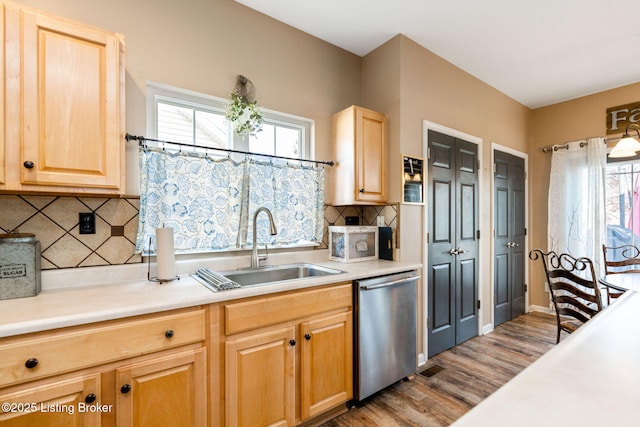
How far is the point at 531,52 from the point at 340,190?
229 cm

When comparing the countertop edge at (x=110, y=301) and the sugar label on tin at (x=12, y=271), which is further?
the sugar label on tin at (x=12, y=271)

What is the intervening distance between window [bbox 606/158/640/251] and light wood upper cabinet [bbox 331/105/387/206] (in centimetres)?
Result: 318

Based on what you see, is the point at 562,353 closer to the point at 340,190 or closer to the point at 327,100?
the point at 340,190

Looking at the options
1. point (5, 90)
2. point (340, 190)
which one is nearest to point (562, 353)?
point (340, 190)

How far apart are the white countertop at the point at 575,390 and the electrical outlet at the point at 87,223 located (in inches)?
77.2

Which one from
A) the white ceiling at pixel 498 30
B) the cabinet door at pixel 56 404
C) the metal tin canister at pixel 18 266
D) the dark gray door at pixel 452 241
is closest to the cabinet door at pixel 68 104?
the metal tin canister at pixel 18 266

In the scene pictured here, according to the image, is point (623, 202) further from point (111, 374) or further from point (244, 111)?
point (111, 374)

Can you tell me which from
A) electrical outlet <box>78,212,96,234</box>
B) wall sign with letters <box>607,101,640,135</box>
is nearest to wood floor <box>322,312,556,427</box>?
electrical outlet <box>78,212,96,234</box>

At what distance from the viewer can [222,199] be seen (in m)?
2.09

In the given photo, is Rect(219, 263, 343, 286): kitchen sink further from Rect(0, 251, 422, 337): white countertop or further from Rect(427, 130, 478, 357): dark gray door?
Rect(427, 130, 478, 357): dark gray door

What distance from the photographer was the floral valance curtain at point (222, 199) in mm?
1850

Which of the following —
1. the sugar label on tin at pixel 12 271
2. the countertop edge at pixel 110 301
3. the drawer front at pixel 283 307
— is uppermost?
the sugar label on tin at pixel 12 271

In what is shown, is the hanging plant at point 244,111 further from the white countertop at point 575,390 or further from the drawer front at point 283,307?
the white countertop at point 575,390

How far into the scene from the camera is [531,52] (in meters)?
2.85
